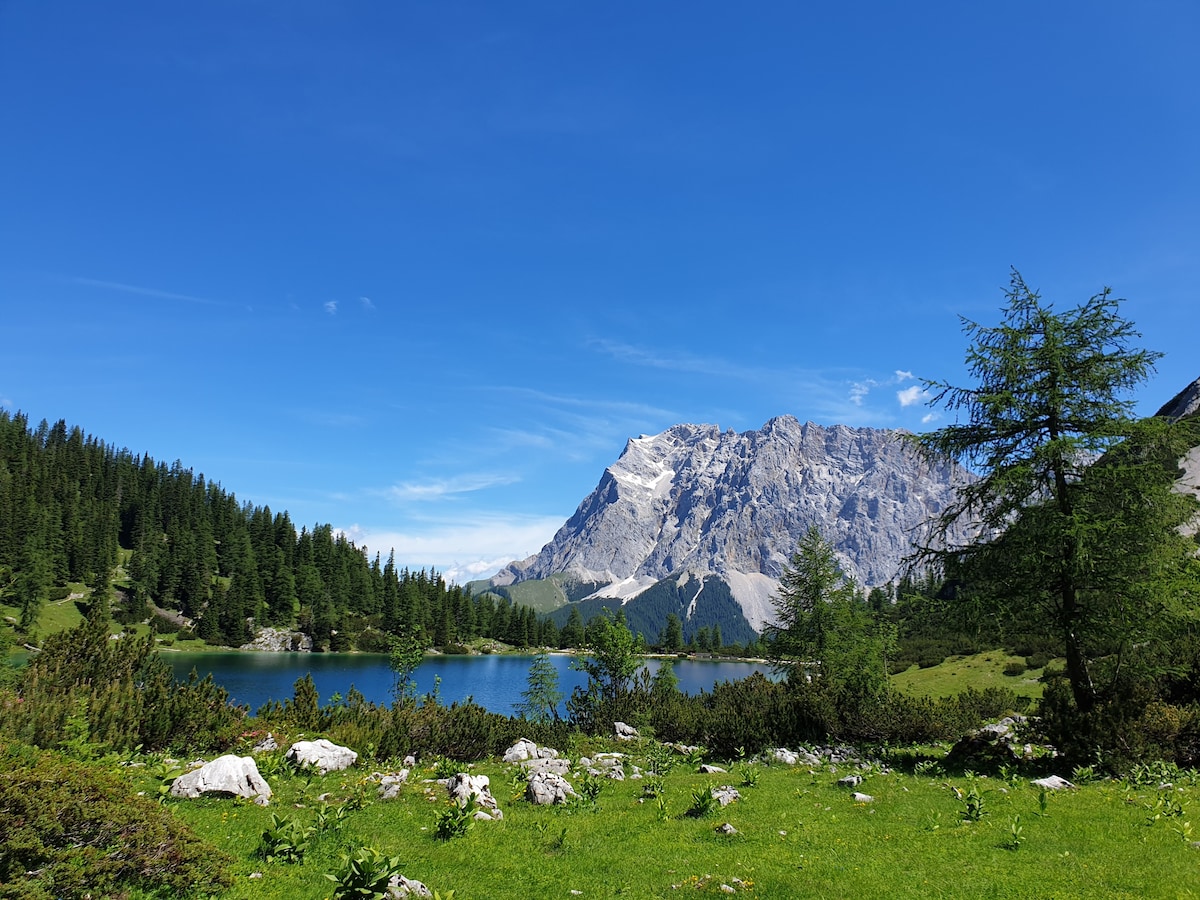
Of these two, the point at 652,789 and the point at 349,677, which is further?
the point at 349,677

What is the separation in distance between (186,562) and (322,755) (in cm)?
14818

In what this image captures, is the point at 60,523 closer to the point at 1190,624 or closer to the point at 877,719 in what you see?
the point at 877,719

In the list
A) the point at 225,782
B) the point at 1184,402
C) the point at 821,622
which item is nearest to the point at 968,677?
the point at 821,622

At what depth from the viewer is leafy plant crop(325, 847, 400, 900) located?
772 centimetres

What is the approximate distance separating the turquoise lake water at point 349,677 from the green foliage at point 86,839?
37739mm

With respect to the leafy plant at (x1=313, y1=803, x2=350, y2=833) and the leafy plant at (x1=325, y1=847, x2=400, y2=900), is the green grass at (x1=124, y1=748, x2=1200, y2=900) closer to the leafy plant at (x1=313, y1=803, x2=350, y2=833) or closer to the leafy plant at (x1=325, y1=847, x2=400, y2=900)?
the leafy plant at (x1=313, y1=803, x2=350, y2=833)

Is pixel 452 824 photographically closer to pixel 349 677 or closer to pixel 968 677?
pixel 968 677

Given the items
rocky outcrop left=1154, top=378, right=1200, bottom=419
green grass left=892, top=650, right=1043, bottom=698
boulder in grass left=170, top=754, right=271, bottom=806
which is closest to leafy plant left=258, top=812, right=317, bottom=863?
boulder in grass left=170, top=754, right=271, bottom=806

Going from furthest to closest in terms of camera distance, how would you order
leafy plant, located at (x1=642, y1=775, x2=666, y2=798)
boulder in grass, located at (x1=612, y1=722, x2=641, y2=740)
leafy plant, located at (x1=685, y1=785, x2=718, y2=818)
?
boulder in grass, located at (x1=612, y1=722, x2=641, y2=740) < leafy plant, located at (x1=642, y1=775, x2=666, y2=798) < leafy plant, located at (x1=685, y1=785, x2=718, y2=818)

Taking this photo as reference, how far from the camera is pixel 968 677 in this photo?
48.5 m

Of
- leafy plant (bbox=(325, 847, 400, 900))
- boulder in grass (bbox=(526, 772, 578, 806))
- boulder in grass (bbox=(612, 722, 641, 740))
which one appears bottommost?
boulder in grass (bbox=(612, 722, 641, 740))

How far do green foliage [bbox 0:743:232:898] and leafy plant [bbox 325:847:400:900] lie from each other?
1.84 metres

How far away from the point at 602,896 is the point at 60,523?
164611 mm

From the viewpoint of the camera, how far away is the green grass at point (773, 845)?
30.1ft
